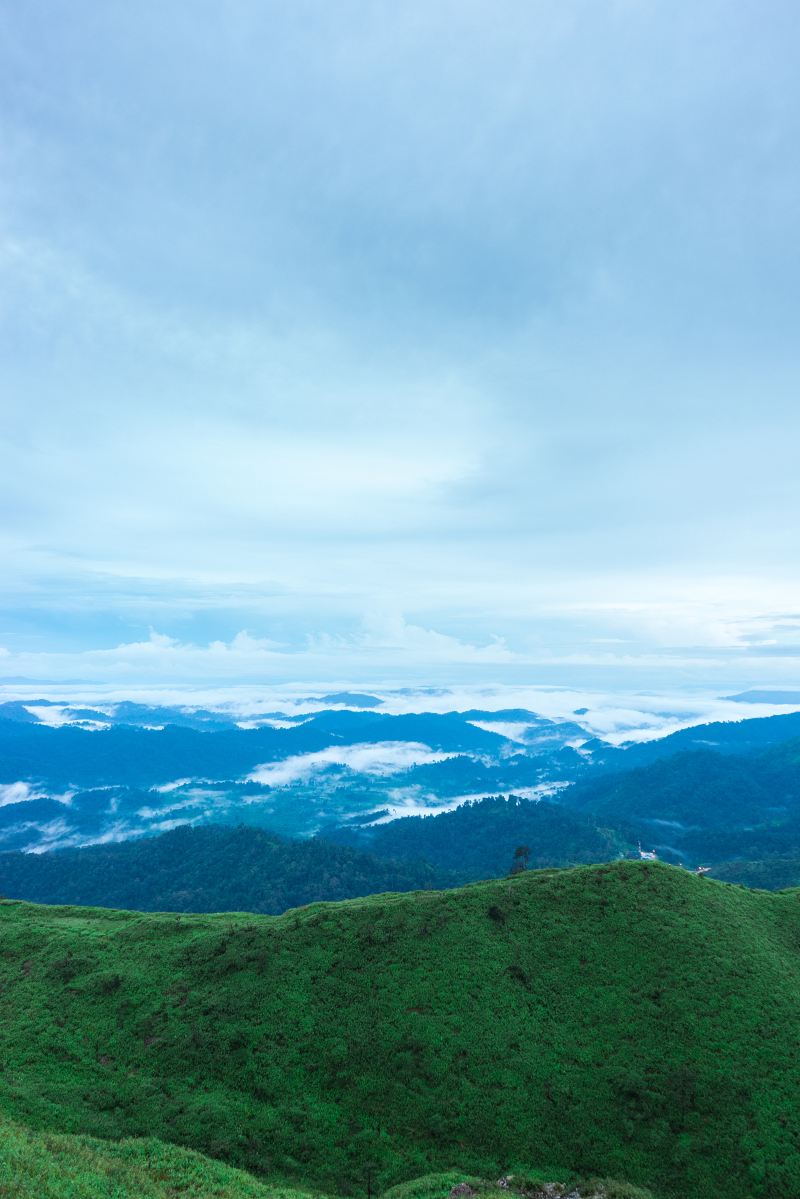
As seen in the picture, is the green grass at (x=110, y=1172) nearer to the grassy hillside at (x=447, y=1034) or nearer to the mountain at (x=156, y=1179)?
the mountain at (x=156, y=1179)

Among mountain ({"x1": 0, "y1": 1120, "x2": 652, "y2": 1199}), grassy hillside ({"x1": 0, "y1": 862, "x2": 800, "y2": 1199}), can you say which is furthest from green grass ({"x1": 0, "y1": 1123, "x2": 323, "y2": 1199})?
grassy hillside ({"x1": 0, "y1": 862, "x2": 800, "y2": 1199})

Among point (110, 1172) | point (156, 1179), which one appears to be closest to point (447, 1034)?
point (156, 1179)

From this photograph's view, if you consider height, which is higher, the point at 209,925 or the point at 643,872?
the point at 643,872

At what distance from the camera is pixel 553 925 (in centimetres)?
5222

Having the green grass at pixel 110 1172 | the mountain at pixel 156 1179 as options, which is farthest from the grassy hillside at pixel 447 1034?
the green grass at pixel 110 1172

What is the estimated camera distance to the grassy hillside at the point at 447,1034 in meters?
35.1

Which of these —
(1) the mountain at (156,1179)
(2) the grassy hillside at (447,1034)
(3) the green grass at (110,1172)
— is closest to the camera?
(3) the green grass at (110,1172)

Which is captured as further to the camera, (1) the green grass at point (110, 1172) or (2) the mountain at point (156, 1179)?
(2) the mountain at point (156, 1179)

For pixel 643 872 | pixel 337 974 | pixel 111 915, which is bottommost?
pixel 111 915

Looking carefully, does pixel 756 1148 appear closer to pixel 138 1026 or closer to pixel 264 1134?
pixel 264 1134

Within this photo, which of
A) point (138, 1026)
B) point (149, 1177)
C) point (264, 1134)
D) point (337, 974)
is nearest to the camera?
point (149, 1177)

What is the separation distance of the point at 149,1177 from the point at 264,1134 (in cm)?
996

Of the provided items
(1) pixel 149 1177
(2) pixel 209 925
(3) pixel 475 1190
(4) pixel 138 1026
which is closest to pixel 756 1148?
(3) pixel 475 1190

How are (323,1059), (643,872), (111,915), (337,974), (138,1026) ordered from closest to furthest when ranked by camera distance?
1. (323,1059)
2. (138,1026)
3. (337,974)
4. (643,872)
5. (111,915)
